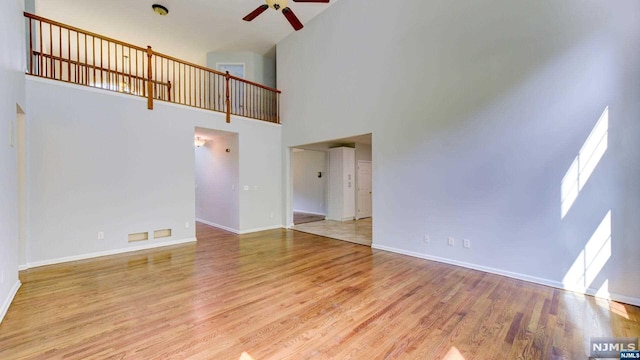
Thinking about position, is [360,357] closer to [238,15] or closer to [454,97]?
[454,97]

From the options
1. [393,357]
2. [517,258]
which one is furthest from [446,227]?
[393,357]

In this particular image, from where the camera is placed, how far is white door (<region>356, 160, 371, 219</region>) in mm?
8328

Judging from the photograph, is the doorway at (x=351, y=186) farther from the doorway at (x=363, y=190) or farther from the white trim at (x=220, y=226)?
the white trim at (x=220, y=226)

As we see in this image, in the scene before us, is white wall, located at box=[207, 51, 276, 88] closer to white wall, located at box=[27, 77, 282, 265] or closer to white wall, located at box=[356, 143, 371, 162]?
white wall, located at box=[27, 77, 282, 265]

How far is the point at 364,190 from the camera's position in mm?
8438

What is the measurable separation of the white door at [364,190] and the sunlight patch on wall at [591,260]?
551 centimetres

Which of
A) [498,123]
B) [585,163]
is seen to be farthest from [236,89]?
[585,163]

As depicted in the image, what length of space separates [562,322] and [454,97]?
2.96m

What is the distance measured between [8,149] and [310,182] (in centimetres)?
745

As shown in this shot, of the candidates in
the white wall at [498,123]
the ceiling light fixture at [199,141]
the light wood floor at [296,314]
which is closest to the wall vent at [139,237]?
the light wood floor at [296,314]

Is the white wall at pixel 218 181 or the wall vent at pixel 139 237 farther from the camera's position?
the white wall at pixel 218 181

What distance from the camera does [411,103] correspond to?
14.4 ft

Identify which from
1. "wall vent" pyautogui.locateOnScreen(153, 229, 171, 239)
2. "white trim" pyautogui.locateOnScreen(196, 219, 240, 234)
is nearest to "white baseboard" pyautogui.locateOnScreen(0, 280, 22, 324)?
"wall vent" pyautogui.locateOnScreen(153, 229, 171, 239)

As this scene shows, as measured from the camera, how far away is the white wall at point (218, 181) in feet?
20.9
